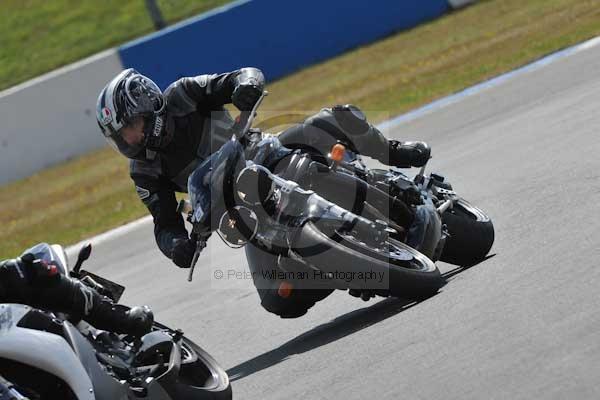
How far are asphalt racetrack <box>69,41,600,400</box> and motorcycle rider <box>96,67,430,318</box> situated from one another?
757 millimetres

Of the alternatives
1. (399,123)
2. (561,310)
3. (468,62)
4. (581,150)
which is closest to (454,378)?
(561,310)

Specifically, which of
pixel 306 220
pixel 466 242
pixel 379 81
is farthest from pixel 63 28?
pixel 306 220

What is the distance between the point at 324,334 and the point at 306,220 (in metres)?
0.89

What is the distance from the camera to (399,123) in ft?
45.6

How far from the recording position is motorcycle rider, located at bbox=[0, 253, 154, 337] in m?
4.63

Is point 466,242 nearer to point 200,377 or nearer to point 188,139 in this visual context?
point 188,139

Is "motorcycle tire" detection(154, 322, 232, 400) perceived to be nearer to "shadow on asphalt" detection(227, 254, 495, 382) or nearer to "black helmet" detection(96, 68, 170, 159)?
"shadow on asphalt" detection(227, 254, 495, 382)

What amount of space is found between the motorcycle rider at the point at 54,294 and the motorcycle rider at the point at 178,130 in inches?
53.6

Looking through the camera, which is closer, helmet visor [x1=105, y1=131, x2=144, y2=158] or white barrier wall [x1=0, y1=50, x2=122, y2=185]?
helmet visor [x1=105, y1=131, x2=144, y2=158]

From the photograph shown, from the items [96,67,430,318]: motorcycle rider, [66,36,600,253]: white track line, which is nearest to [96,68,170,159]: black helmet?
[96,67,430,318]: motorcycle rider

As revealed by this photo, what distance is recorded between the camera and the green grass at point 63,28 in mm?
22094

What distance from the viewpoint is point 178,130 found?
6.89 metres

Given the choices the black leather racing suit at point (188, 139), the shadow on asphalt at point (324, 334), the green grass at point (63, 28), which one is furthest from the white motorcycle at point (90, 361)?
the green grass at point (63, 28)

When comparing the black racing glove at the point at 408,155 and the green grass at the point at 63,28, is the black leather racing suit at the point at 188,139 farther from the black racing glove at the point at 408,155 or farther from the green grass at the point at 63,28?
the green grass at the point at 63,28
